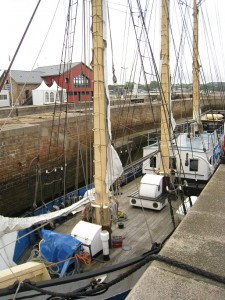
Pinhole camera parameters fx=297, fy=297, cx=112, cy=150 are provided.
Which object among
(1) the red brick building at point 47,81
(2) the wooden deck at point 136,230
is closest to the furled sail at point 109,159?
(2) the wooden deck at point 136,230

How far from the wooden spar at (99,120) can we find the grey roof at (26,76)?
39.7 meters

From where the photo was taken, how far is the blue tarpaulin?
18.4ft

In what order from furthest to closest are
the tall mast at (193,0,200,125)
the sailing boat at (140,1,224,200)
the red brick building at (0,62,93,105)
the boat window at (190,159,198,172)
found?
the red brick building at (0,62,93,105) < the tall mast at (193,0,200,125) < the boat window at (190,159,198,172) < the sailing boat at (140,1,224,200)

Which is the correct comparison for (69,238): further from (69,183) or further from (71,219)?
(69,183)

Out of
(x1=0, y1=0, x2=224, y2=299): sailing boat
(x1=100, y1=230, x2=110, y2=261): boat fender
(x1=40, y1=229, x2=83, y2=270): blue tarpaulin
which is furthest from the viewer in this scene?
(x1=100, y1=230, x2=110, y2=261): boat fender

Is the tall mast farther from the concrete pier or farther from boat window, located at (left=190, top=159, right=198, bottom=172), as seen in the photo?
the concrete pier

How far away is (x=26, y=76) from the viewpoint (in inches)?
1809

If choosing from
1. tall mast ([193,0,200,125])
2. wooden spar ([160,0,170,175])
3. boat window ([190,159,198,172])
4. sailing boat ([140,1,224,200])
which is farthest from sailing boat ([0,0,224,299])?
tall mast ([193,0,200,125])

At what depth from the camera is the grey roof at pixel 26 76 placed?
4394cm

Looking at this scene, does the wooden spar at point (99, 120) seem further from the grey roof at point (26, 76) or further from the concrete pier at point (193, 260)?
the grey roof at point (26, 76)

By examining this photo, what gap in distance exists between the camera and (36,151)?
14.9 m

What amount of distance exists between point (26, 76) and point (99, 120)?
42.9 meters

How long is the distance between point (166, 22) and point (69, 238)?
7810 mm

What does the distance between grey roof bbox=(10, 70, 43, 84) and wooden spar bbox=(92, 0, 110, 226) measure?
3972 cm
